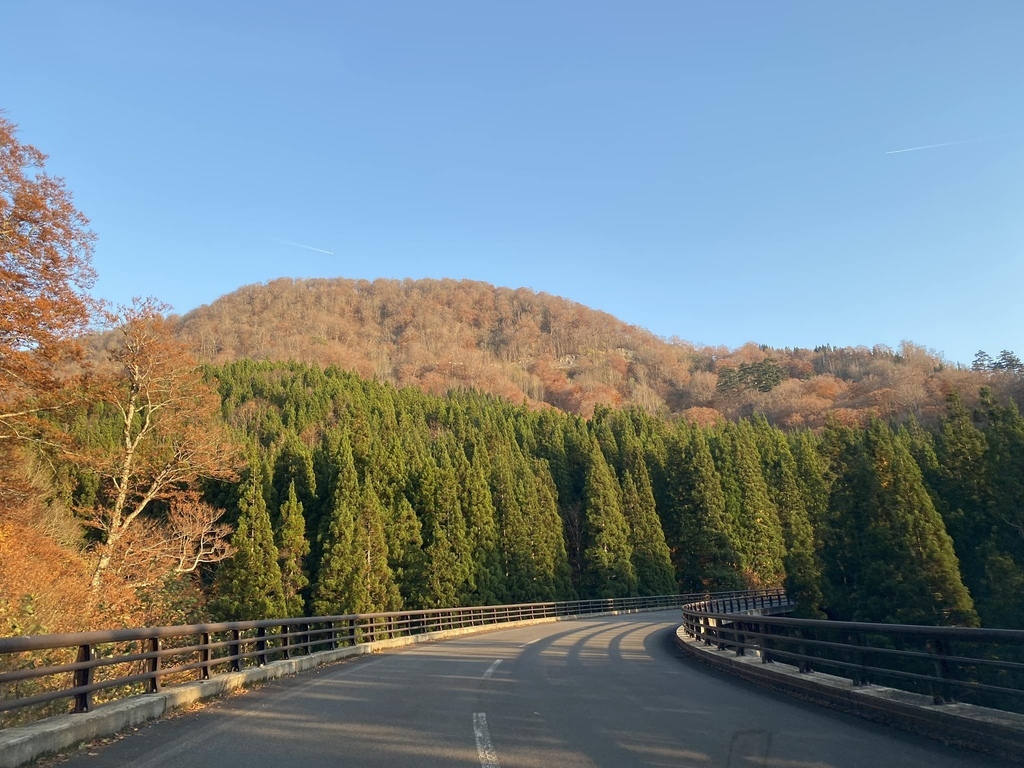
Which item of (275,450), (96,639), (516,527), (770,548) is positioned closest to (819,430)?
(770,548)

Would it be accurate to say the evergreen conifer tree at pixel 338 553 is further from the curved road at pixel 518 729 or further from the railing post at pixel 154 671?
the railing post at pixel 154 671

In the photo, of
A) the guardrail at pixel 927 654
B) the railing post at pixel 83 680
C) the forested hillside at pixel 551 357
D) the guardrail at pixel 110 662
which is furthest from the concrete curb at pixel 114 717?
the forested hillside at pixel 551 357

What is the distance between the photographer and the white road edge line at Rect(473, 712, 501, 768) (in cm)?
570

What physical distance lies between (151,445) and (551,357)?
156507 mm

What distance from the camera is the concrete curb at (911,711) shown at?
5.89 meters

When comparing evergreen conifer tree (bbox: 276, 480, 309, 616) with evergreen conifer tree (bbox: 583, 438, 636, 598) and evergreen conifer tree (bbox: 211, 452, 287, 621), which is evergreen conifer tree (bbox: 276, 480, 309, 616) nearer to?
evergreen conifer tree (bbox: 211, 452, 287, 621)

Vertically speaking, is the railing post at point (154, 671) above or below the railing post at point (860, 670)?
above

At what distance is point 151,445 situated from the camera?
19344mm

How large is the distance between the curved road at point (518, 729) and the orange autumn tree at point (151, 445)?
9687mm

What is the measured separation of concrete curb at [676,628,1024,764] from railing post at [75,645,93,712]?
28.7 ft

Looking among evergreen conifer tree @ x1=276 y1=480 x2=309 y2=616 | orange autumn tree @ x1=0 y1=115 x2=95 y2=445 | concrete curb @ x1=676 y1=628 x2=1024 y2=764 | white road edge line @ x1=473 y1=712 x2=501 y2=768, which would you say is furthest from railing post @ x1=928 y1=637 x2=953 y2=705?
evergreen conifer tree @ x1=276 y1=480 x2=309 y2=616

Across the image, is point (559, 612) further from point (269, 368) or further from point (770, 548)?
point (269, 368)

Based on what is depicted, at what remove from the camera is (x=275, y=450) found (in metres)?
60.0

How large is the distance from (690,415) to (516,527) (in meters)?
88.5
